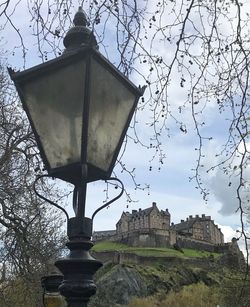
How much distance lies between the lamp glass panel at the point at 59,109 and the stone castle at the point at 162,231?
7034cm

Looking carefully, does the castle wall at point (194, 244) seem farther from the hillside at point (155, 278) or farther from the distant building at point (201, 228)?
the distant building at point (201, 228)

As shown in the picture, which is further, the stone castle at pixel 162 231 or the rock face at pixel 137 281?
the stone castle at pixel 162 231

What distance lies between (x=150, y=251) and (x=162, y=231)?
358 inches

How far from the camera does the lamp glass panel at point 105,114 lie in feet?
9.63

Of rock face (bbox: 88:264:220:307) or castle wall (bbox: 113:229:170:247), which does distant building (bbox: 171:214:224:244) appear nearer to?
castle wall (bbox: 113:229:170:247)

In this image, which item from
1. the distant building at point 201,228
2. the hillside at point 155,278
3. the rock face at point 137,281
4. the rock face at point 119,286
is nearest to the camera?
the hillside at point 155,278

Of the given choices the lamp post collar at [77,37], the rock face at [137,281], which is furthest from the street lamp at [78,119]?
the rock face at [137,281]

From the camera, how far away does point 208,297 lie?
49500 mm

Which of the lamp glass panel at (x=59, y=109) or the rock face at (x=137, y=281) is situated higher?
the rock face at (x=137, y=281)

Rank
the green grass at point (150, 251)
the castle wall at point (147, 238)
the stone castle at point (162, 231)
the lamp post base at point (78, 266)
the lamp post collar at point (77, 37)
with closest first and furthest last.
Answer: the lamp post base at point (78, 266) < the lamp post collar at point (77, 37) < the green grass at point (150, 251) < the castle wall at point (147, 238) < the stone castle at point (162, 231)

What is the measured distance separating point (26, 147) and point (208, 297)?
3823 centimetres

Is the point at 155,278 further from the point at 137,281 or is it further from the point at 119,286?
the point at 119,286

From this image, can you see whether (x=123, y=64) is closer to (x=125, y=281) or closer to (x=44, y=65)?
(x=44, y=65)

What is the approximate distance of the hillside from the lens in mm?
54250
